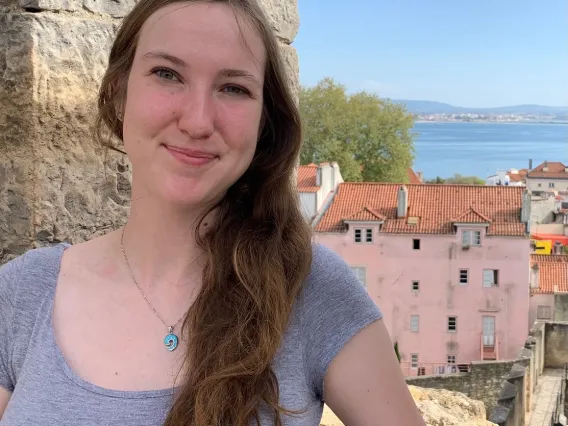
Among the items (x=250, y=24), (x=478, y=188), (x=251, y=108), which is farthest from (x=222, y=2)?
(x=478, y=188)

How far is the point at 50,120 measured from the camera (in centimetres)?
188

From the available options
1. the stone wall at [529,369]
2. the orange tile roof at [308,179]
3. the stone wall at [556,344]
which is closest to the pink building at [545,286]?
the stone wall at [556,344]

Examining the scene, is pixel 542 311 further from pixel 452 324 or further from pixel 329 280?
pixel 329 280

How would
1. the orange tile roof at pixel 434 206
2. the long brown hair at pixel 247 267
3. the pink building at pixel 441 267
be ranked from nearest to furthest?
the long brown hair at pixel 247 267 → the pink building at pixel 441 267 → the orange tile roof at pixel 434 206

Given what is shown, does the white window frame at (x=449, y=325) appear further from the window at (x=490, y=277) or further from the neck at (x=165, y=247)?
the neck at (x=165, y=247)

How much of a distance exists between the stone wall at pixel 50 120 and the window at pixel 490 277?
23176 millimetres

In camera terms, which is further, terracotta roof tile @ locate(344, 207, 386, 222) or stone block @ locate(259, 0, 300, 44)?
terracotta roof tile @ locate(344, 207, 386, 222)

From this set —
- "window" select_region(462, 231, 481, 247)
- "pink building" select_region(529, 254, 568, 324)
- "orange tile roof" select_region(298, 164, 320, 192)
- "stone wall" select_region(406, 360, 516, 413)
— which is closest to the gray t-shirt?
"stone wall" select_region(406, 360, 516, 413)

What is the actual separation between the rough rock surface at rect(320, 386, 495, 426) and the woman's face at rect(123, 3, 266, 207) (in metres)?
1.21

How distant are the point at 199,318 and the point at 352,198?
24.2 m

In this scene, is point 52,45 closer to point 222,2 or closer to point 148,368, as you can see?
point 222,2

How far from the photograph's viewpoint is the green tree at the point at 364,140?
34.3m

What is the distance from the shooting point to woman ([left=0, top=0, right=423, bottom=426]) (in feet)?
4.15

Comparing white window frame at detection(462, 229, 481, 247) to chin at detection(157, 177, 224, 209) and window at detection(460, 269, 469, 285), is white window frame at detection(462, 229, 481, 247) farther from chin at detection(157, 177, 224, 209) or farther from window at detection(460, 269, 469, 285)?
chin at detection(157, 177, 224, 209)
